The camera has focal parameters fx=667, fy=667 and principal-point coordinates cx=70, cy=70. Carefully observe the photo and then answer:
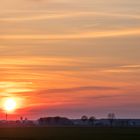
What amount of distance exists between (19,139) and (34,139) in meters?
2.06

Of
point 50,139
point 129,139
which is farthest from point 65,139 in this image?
point 129,139

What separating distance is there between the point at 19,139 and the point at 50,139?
4260mm

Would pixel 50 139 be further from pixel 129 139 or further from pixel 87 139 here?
pixel 129 139

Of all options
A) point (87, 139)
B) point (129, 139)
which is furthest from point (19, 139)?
point (129, 139)

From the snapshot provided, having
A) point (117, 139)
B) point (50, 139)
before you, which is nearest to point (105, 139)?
point (117, 139)

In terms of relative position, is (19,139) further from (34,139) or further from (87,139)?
(87,139)

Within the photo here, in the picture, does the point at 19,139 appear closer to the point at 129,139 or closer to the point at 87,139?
the point at 87,139

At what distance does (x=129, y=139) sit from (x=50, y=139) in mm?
10858

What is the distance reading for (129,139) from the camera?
90438 mm

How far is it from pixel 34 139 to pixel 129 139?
13.0 m

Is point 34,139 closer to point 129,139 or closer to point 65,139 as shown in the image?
point 65,139

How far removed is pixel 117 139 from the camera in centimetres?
9125

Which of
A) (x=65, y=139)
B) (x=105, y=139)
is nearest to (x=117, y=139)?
(x=105, y=139)

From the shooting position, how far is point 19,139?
3605 inches
